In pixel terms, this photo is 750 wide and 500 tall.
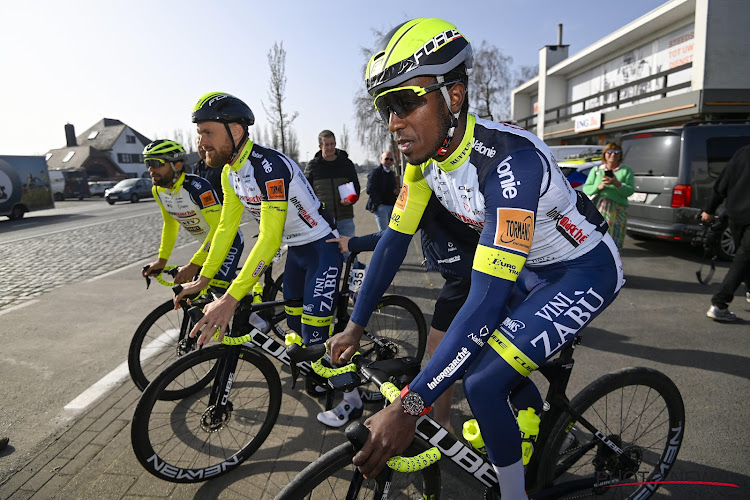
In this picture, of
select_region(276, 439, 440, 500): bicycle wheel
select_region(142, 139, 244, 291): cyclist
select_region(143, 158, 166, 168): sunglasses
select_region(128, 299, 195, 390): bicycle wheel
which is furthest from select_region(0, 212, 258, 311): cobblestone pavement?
select_region(276, 439, 440, 500): bicycle wheel

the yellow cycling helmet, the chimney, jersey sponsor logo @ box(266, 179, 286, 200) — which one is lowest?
jersey sponsor logo @ box(266, 179, 286, 200)

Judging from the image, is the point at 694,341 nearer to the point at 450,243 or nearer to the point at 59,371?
the point at 450,243

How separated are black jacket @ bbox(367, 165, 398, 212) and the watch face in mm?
7016

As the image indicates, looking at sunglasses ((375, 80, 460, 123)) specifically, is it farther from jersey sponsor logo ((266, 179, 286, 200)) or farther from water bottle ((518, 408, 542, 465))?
water bottle ((518, 408, 542, 465))

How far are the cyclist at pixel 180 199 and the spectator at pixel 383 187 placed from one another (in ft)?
13.6

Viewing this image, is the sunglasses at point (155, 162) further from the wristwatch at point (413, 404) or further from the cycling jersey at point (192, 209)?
the wristwatch at point (413, 404)

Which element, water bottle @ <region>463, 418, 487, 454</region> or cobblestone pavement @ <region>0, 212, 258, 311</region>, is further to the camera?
cobblestone pavement @ <region>0, 212, 258, 311</region>

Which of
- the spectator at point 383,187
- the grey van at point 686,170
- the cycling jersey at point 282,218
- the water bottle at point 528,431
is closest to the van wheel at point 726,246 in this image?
the grey van at point 686,170

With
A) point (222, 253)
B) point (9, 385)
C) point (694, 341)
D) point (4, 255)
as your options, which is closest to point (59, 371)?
point (9, 385)

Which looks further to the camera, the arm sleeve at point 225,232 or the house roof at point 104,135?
the house roof at point 104,135

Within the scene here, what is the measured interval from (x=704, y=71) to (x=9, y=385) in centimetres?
2101

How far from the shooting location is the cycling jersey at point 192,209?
4371mm

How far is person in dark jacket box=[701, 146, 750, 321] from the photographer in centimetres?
494

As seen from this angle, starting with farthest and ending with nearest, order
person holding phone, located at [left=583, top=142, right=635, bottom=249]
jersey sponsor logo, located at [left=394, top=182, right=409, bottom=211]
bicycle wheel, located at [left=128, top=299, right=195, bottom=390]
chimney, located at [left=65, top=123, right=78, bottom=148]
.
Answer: chimney, located at [left=65, top=123, right=78, bottom=148], person holding phone, located at [left=583, top=142, right=635, bottom=249], bicycle wheel, located at [left=128, top=299, right=195, bottom=390], jersey sponsor logo, located at [left=394, top=182, right=409, bottom=211]
